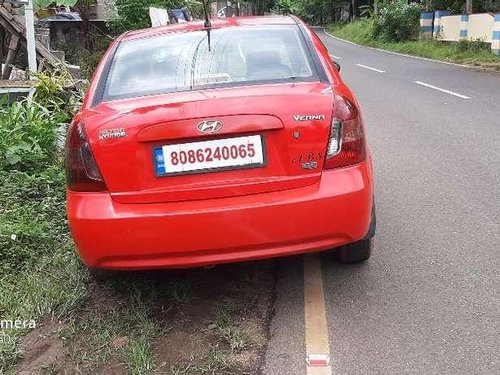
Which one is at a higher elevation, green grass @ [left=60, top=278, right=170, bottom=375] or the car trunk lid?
the car trunk lid

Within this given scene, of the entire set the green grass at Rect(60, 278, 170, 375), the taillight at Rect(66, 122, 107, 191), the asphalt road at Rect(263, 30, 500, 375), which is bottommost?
the asphalt road at Rect(263, 30, 500, 375)

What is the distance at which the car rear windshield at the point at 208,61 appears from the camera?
11.6 feet

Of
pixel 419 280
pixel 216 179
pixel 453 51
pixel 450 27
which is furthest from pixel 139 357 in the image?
pixel 450 27

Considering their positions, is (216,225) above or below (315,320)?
above

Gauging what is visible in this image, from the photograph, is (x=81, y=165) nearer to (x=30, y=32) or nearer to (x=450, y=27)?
(x=30, y=32)

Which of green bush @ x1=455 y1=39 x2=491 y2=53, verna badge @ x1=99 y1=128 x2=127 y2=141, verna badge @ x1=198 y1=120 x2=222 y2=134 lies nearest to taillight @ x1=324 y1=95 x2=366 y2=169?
verna badge @ x1=198 y1=120 x2=222 y2=134

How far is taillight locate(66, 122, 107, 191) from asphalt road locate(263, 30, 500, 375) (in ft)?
3.83

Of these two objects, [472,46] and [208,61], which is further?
[472,46]

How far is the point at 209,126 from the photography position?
2.99 m

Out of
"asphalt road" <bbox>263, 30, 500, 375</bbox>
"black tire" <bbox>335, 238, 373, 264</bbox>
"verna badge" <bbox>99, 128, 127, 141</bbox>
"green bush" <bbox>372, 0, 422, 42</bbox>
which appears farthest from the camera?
"green bush" <bbox>372, 0, 422, 42</bbox>

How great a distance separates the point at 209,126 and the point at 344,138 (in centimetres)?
68

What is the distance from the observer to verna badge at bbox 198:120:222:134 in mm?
2988

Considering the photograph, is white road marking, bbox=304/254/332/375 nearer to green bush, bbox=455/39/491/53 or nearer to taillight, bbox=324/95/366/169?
taillight, bbox=324/95/366/169

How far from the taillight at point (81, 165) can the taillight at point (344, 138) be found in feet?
3.71
